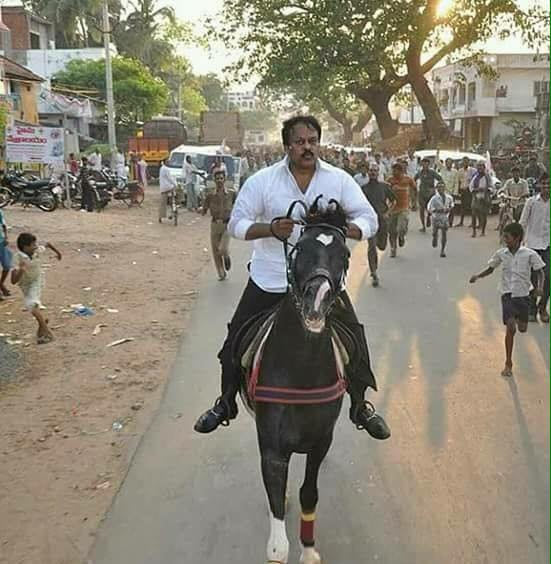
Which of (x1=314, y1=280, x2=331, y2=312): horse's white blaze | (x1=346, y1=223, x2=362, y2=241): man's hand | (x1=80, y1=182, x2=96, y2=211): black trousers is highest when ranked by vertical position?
(x1=346, y1=223, x2=362, y2=241): man's hand

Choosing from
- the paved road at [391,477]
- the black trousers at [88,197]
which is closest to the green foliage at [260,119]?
the black trousers at [88,197]

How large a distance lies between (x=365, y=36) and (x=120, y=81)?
60.9 ft

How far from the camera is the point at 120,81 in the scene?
3872 centimetres

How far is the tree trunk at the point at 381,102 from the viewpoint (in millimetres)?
30263

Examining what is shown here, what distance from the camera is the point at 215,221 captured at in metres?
11.6

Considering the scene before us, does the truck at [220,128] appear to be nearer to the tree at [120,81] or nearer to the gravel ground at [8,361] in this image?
the tree at [120,81]

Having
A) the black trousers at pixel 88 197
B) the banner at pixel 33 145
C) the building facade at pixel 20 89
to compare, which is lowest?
the black trousers at pixel 88 197

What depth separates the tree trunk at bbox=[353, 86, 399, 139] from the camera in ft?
99.3

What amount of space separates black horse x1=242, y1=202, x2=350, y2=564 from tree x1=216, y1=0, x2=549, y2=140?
18.6 metres

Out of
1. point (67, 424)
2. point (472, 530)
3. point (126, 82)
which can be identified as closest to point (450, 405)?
point (472, 530)

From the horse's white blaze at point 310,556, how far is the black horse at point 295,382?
14 millimetres

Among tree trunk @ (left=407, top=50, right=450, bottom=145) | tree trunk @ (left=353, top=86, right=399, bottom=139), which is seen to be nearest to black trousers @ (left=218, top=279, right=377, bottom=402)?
tree trunk @ (left=407, top=50, right=450, bottom=145)

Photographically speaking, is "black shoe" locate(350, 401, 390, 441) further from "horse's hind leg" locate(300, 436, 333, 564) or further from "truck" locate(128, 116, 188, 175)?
"truck" locate(128, 116, 188, 175)

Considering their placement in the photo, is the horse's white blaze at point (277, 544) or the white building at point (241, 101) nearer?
the horse's white blaze at point (277, 544)
